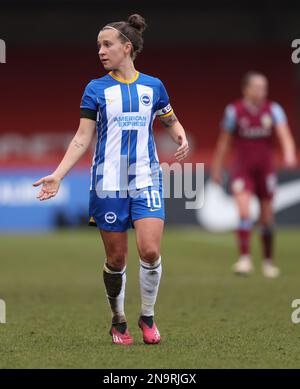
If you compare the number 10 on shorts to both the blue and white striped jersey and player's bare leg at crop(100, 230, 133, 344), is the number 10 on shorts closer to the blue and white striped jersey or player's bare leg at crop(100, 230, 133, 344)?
the blue and white striped jersey

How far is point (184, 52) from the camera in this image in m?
29.6

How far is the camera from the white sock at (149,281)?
21.4 feet

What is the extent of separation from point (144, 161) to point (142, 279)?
0.80 m

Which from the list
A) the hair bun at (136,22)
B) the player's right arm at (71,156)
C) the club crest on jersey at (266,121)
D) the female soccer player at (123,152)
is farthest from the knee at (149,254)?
the club crest on jersey at (266,121)

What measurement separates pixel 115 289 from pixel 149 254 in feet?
1.30

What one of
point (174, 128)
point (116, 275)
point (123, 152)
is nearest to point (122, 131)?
point (123, 152)

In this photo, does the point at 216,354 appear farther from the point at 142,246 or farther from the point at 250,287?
the point at 250,287

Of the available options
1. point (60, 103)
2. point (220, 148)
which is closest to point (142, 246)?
point (220, 148)

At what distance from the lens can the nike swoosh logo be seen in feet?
61.7

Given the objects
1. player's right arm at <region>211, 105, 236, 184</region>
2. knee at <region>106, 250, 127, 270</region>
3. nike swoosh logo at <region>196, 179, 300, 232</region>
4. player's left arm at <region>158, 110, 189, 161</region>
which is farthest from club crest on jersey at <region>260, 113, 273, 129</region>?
nike swoosh logo at <region>196, 179, 300, 232</region>

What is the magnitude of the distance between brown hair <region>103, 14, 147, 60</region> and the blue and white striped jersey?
0.21 m

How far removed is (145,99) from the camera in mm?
6426

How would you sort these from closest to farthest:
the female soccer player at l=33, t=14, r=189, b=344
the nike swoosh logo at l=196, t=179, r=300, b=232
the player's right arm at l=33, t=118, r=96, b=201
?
the player's right arm at l=33, t=118, r=96, b=201, the female soccer player at l=33, t=14, r=189, b=344, the nike swoosh logo at l=196, t=179, r=300, b=232

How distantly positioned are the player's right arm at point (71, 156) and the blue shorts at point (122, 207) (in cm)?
28
